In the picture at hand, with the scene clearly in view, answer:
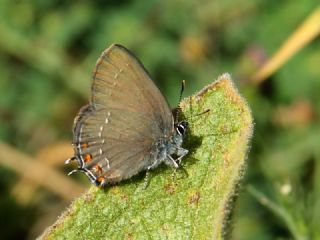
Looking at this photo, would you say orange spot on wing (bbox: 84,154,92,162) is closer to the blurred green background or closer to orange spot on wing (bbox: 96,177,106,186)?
orange spot on wing (bbox: 96,177,106,186)

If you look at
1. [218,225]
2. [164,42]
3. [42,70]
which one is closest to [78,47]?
[42,70]

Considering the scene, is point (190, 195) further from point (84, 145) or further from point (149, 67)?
point (149, 67)

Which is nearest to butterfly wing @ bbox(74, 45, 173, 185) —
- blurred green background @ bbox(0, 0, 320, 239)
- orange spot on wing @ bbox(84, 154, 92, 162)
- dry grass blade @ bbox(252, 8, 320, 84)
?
orange spot on wing @ bbox(84, 154, 92, 162)

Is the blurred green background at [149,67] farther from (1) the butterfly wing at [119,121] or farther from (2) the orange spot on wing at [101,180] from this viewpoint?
(2) the orange spot on wing at [101,180]

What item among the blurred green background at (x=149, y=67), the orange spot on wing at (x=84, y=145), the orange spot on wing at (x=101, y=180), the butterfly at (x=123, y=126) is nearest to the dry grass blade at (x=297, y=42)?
the blurred green background at (x=149, y=67)

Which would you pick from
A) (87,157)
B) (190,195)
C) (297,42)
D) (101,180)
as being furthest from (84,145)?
(297,42)
